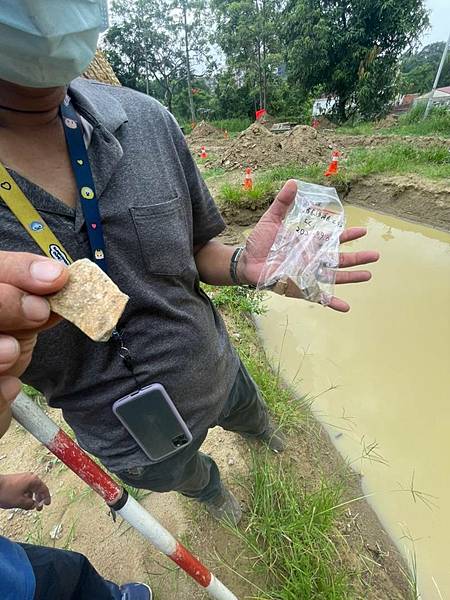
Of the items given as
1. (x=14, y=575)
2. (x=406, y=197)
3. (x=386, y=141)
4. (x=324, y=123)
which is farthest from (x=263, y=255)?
(x=324, y=123)

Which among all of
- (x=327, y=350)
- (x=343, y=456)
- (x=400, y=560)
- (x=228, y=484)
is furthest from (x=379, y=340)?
(x=228, y=484)

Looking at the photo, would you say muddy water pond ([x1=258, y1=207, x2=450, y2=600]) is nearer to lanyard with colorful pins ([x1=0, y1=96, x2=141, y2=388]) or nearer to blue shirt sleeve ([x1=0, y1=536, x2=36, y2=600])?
blue shirt sleeve ([x1=0, y1=536, x2=36, y2=600])

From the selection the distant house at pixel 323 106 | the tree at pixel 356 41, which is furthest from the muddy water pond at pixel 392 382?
the distant house at pixel 323 106

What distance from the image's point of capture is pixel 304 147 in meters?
7.42

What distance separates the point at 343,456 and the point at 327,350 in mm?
949

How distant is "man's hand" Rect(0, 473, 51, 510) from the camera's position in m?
1.13

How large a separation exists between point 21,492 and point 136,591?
2.08ft

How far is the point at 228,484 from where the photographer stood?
1.75m

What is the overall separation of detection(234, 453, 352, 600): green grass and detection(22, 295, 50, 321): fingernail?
4.46ft

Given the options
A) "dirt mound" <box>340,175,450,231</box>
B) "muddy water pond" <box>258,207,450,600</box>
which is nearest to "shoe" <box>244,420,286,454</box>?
"muddy water pond" <box>258,207,450,600</box>

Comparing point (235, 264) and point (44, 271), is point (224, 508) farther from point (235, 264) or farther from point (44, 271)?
point (44, 271)

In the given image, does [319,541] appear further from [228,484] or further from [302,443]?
[302,443]

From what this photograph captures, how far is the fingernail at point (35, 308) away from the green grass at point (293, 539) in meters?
1.36

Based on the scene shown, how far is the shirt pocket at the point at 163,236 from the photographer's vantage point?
32.4 inches
